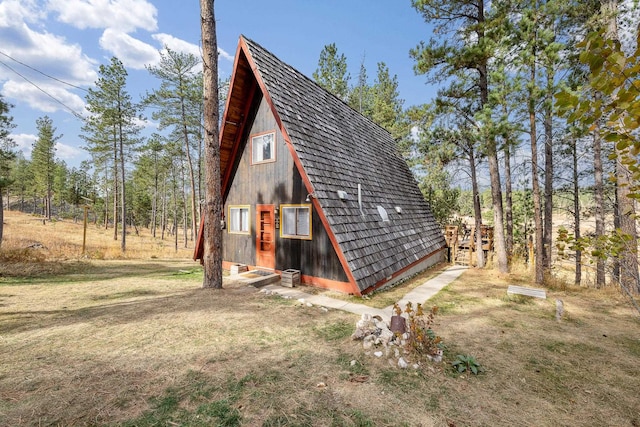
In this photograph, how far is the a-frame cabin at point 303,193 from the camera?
7980 millimetres

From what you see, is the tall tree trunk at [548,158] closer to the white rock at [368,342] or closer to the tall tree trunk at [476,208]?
the tall tree trunk at [476,208]

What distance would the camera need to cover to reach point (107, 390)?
323 centimetres

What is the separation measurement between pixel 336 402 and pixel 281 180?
714cm

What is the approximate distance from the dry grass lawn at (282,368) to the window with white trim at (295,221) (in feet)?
8.40

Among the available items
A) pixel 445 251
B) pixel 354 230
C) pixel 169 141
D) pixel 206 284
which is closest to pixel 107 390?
pixel 206 284

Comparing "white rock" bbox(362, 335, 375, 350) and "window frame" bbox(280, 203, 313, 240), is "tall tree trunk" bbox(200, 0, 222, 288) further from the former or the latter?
"white rock" bbox(362, 335, 375, 350)

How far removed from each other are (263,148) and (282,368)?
7758 mm

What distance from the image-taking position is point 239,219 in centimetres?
1074

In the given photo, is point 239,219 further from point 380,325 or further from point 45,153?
point 45,153

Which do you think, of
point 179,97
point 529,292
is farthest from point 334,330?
point 179,97

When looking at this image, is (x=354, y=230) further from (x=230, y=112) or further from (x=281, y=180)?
(x=230, y=112)

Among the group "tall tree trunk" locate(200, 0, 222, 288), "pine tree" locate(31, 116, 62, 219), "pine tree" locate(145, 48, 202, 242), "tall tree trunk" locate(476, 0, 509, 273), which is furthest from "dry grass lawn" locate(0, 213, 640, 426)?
"pine tree" locate(31, 116, 62, 219)

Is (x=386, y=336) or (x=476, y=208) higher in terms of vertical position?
(x=476, y=208)

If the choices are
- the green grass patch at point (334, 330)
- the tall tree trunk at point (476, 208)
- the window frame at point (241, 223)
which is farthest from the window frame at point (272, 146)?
the tall tree trunk at point (476, 208)
